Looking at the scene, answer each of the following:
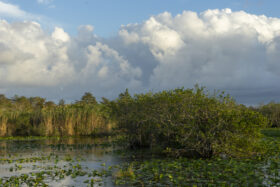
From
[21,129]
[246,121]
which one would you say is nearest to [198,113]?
[246,121]

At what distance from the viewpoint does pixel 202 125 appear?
15625mm

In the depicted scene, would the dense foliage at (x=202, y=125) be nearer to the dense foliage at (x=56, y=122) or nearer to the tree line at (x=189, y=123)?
the tree line at (x=189, y=123)

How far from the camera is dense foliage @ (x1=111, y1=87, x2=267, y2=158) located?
597 inches

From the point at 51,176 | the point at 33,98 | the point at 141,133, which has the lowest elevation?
the point at 51,176

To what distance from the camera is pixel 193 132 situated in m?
15.4

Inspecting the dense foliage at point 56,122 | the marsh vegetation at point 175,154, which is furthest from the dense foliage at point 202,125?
the dense foliage at point 56,122

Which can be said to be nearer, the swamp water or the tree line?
the swamp water

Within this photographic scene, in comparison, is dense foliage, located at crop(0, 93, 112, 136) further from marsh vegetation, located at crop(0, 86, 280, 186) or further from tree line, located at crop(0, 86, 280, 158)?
A: tree line, located at crop(0, 86, 280, 158)

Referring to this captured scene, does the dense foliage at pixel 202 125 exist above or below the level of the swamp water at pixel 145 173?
above

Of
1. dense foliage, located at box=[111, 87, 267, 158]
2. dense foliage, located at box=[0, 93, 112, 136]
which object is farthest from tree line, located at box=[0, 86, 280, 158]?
dense foliage, located at box=[0, 93, 112, 136]

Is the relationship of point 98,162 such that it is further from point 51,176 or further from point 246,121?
point 246,121

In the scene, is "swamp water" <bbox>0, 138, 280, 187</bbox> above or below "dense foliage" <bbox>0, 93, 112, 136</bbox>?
below

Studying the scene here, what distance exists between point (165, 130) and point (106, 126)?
18232 mm

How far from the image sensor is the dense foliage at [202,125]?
597 inches
